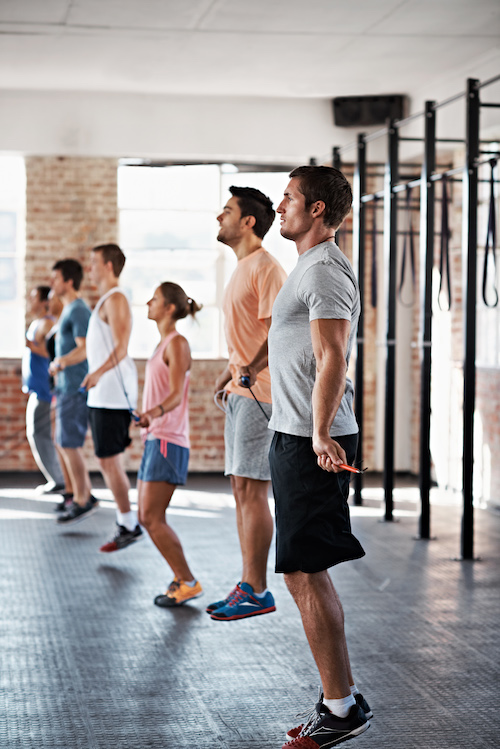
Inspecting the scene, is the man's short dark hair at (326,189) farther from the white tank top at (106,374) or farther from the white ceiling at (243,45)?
the white ceiling at (243,45)

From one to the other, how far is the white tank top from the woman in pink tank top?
0.88m

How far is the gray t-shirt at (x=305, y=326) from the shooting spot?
104 inches

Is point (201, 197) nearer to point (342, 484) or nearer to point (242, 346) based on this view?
point (242, 346)

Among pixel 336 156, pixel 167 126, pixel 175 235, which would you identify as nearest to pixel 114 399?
pixel 336 156

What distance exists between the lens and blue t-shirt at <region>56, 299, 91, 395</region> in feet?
20.6

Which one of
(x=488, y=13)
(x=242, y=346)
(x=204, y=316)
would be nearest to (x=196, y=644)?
(x=242, y=346)

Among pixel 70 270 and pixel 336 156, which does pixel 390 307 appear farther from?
pixel 70 270

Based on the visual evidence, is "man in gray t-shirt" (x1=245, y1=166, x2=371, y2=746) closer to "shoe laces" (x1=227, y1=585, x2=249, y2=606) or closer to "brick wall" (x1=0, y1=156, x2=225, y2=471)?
"shoe laces" (x1=227, y1=585, x2=249, y2=606)

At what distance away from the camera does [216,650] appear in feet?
12.4

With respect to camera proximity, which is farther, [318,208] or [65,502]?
[65,502]

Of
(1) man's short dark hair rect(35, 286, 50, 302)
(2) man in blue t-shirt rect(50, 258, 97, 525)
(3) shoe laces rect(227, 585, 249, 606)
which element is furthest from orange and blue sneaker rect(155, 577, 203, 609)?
(1) man's short dark hair rect(35, 286, 50, 302)

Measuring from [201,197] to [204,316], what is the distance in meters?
1.10

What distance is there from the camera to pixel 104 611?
4.32m

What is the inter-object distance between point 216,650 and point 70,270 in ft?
10.8
